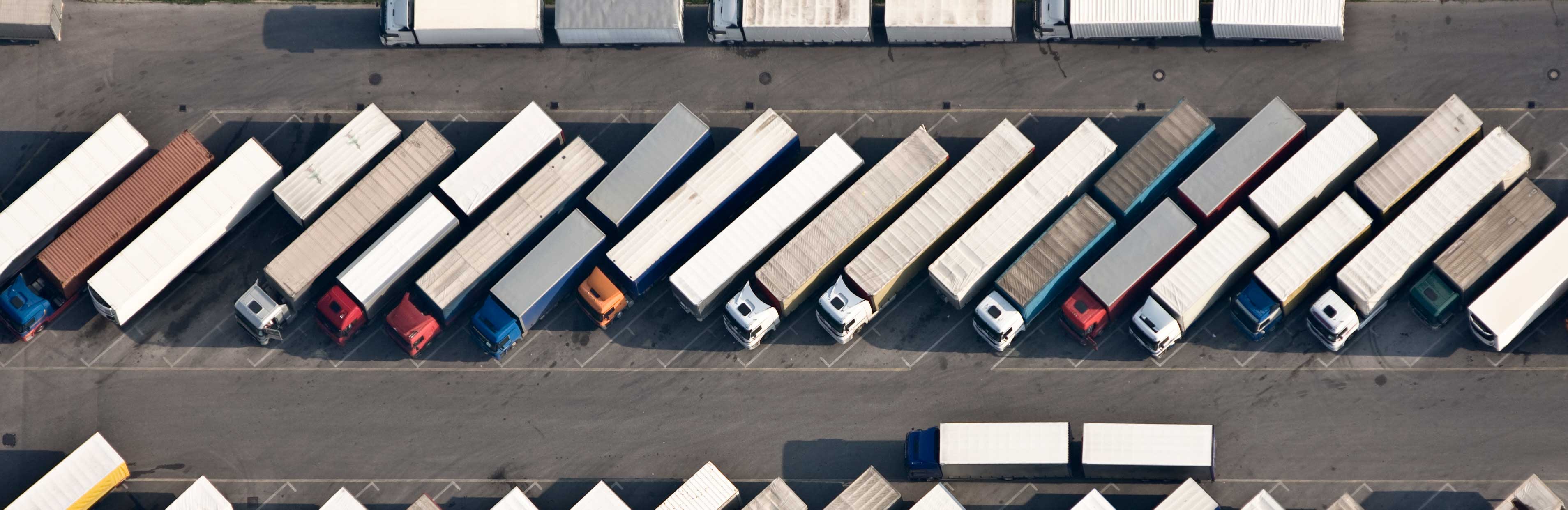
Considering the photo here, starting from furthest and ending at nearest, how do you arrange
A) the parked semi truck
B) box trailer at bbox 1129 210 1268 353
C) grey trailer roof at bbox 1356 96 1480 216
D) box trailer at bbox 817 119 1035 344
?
the parked semi truck
grey trailer roof at bbox 1356 96 1480 216
box trailer at bbox 817 119 1035 344
box trailer at bbox 1129 210 1268 353

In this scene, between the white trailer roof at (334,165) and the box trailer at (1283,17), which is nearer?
the white trailer roof at (334,165)

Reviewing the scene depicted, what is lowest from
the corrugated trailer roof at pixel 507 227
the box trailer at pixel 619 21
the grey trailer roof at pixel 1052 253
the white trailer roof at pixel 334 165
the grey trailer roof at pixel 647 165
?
the grey trailer roof at pixel 1052 253

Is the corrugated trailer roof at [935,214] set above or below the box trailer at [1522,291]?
above

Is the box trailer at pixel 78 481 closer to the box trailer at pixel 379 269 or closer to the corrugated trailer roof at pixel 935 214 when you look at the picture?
the box trailer at pixel 379 269

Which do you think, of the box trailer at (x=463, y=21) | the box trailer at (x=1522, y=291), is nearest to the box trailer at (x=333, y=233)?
the box trailer at (x=463, y=21)

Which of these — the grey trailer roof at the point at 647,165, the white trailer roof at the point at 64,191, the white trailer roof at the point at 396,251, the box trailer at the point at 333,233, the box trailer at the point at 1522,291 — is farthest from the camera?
the white trailer roof at the point at 64,191

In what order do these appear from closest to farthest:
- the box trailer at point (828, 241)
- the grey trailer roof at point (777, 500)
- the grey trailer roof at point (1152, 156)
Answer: the grey trailer roof at point (777, 500) < the box trailer at point (828, 241) < the grey trailer roof at point (1152, 156)

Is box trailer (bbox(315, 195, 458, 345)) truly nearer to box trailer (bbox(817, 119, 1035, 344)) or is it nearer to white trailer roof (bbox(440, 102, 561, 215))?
white trailer roof (bbox(440, 102, 561, 215))

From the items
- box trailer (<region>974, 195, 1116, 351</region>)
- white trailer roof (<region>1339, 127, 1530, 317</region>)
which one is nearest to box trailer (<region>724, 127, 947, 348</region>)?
box trailer (<region>974, 195, 1116, 351</region>)
